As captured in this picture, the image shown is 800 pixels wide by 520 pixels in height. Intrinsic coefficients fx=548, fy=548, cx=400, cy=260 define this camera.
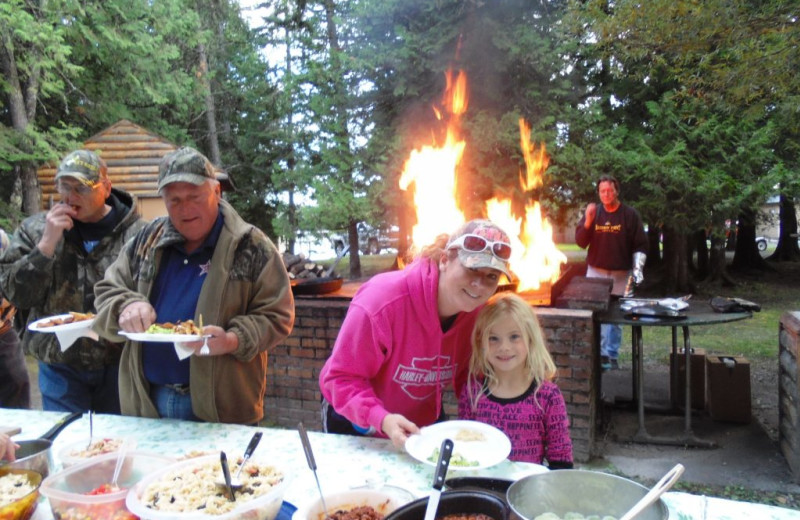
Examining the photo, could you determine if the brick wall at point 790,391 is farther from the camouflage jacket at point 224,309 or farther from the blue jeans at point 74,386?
the blue jeans at point 74,386

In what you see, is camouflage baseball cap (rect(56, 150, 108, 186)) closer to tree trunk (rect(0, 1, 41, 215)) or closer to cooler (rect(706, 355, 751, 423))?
cooler (rect(706, 355, 751, 423))

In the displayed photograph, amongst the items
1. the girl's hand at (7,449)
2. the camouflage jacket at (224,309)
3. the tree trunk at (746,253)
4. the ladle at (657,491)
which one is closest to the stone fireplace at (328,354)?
the camouflage jacket at (224,309)

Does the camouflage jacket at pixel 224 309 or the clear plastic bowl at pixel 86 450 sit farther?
the camouflage jacket at pixel 224 309

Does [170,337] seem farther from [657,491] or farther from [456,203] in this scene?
[456,203]

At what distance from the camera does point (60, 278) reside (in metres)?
3.26

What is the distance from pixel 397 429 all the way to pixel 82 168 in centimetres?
240

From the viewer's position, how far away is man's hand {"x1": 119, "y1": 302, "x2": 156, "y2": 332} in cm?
238

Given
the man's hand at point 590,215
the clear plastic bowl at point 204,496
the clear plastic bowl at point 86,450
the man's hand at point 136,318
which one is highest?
the man's hand at point 590,215

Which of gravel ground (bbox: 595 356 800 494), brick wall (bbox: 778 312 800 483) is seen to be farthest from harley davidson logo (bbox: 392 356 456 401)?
brick wall (bbox: 778 312 800 483)

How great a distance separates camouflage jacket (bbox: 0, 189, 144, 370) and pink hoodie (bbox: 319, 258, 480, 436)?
1.60m

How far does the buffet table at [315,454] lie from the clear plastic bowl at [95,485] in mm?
138

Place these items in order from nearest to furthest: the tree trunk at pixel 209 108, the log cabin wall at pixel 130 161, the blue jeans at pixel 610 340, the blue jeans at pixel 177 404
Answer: the blue jeans at pixel 177 404, the blue jeans at pixel 610 340, the log cabin wall at pixel 130 161, the tree trunk at pixel 209 108

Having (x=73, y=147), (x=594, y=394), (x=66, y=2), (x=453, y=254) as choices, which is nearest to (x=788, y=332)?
(x=594, y=394)

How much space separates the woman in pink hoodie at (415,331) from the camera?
7.20 ft
